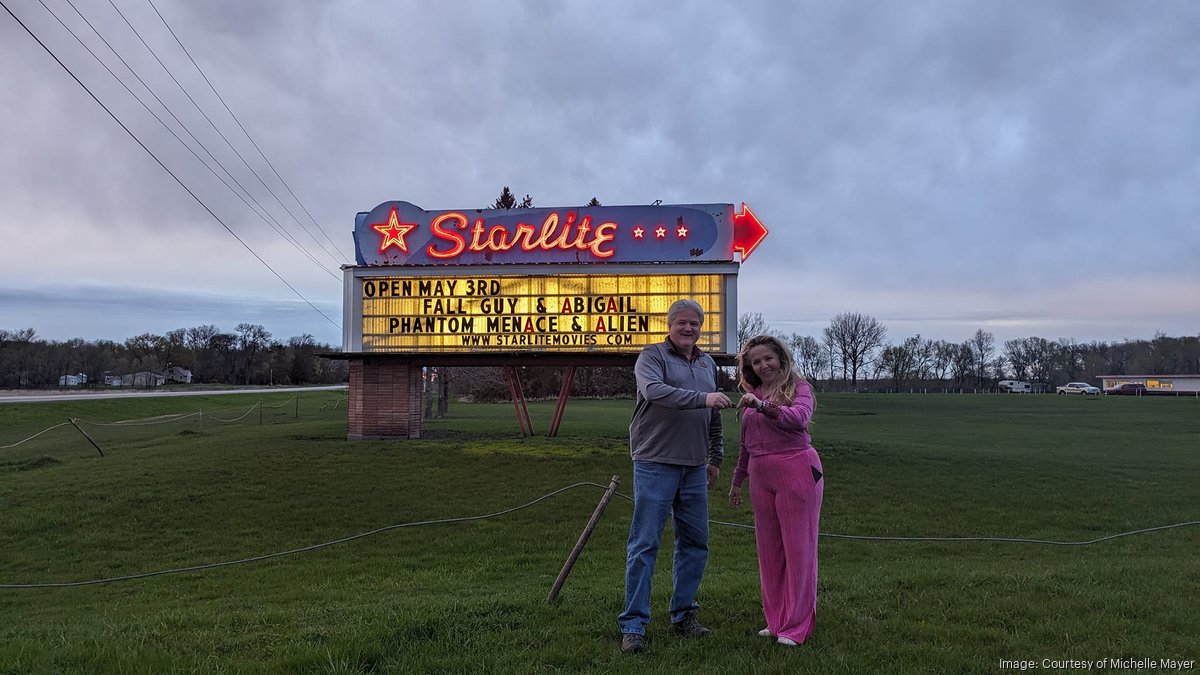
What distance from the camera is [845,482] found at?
13.7 meters

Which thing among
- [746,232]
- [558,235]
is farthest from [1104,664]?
[558,235]

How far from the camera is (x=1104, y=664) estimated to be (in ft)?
12.3

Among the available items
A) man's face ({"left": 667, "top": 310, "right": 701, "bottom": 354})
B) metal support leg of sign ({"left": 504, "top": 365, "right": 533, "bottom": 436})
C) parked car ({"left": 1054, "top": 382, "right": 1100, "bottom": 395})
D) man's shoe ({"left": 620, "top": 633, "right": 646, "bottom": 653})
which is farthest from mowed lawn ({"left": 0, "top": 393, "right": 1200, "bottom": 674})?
parked car ({"left": 1054, "top": 382, "right": 1100, "bottom": 395})

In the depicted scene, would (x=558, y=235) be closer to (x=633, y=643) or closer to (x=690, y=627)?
(x=690, y=627)

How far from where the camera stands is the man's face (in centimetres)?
436

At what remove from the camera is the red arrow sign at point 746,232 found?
16062mm

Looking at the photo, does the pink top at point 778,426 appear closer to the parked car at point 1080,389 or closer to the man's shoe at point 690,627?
the man's shoe at point 690,627

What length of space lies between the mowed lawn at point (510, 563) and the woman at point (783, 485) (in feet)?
0.79

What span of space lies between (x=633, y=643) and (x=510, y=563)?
462cm

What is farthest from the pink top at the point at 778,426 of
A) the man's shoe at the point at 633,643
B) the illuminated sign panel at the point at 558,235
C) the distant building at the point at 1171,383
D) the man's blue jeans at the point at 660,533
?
the distant building at the point at 1171,383

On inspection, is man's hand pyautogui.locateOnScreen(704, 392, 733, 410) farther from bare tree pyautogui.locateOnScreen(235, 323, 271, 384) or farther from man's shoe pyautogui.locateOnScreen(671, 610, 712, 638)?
bare tree pyautogui.locateOnScreen(235, 323, 271, 384)

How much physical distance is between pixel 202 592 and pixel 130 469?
8536 mm

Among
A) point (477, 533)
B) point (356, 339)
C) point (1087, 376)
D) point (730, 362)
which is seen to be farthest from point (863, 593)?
point (1087, 376)

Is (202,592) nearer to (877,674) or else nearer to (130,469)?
(877,674)
